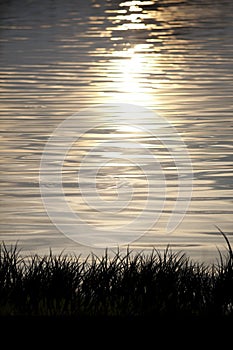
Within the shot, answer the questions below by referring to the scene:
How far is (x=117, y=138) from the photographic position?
19.8 metres

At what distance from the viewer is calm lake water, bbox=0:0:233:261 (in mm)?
13547

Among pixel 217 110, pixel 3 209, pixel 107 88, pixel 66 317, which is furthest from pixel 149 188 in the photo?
pixel 107 88

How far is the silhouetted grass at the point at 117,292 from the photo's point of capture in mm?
7707

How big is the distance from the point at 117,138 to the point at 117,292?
1147cm

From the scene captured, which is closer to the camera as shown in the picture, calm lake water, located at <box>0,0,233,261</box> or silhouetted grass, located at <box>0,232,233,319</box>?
silhouetted grass, located at <box>0,232,233,319</box>

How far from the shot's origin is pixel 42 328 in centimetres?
698

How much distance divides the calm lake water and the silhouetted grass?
3.08m

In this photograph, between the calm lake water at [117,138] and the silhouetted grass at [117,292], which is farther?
the calm lake water at [117,138]

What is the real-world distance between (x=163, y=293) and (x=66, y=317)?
120 centimetres

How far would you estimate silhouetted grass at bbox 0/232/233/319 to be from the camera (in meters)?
7.71

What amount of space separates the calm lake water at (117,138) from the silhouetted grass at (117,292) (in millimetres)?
3082

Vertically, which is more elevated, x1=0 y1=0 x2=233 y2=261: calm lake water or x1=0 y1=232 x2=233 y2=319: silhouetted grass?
x1=0 y1=0 x2=233 y2=261: calm lake water

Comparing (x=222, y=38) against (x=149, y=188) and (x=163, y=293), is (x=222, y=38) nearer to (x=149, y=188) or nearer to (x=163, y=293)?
(x=149, y=188)

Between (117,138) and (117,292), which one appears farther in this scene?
(117,138)
